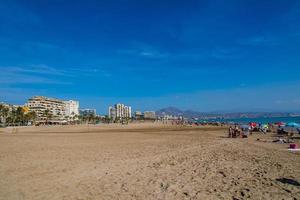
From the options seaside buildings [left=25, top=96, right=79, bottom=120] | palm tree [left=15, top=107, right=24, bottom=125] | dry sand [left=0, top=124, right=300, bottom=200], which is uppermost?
seaside buildings [left=25, top=96, right=79, bottom=120]

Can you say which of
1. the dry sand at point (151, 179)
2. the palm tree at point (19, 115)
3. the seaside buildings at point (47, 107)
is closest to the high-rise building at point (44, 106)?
the seaside buildings at point (47, 107)

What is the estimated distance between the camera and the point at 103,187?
6938 mm

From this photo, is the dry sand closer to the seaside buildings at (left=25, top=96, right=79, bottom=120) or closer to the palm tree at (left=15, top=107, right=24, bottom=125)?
the palm tree at (left=15, top=107, right=24, bottom=125)

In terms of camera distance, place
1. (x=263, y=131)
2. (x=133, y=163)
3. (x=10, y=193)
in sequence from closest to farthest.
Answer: (x=10, y=193)
(x=133, y=163)
(x=263, y=131)

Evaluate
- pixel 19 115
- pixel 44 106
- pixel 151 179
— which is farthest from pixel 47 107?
pixel 151 179

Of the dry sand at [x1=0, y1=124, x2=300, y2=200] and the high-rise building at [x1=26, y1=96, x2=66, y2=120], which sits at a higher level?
the high-rise building at [x1=26, y1=96, x2=66, y2=120]

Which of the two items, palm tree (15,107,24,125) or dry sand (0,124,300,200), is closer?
dry sand (0,124,300,200)

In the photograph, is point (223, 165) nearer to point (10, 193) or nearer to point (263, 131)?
point (10, 193)

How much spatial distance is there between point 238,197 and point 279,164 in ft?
15.2

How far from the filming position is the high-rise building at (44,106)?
142 m

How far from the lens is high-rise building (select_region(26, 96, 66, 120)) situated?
142m

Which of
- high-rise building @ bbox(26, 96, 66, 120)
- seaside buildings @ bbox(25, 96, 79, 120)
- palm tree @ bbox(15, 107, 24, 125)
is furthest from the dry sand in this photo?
high-rise building @ bbox(26, 96, 66, 120)

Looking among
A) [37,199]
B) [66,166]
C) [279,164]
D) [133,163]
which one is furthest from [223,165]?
[37,199]

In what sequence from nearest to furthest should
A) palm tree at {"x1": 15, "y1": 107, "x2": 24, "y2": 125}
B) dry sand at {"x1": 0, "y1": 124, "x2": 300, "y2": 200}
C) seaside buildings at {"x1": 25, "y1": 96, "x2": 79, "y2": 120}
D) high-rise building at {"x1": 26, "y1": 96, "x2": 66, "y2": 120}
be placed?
1. dry sand at {"x1": 0, "y1": 124, "x2": 300, "y2": 200}
2. palm tree at {"x1": 15, "y1": 107, "x2": 24, "y2": 125}
3. seaside buildings at {"x1": 25, "y1": 96, "x2": 79, "y2": 120}
4. high-rise building at {"x1": 26, "y1": 96, "x2": 66, "y2": 120}
